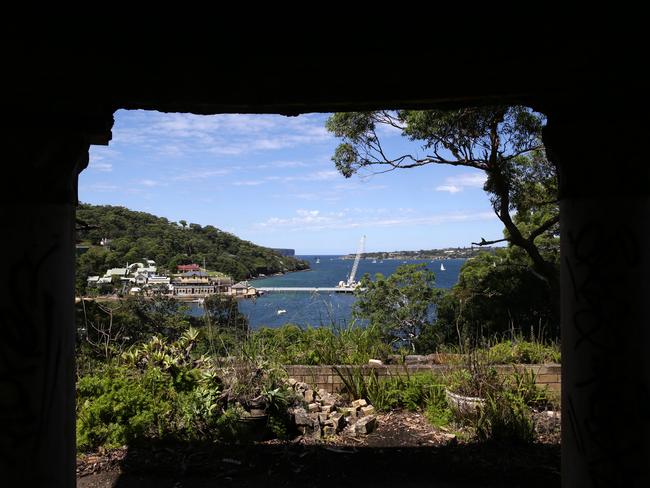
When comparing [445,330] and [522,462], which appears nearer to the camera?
[522,462]

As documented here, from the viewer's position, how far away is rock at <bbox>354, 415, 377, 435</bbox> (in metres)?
6.37

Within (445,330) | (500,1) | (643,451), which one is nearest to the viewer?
(500,1)

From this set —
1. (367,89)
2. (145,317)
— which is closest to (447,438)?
(367,89)

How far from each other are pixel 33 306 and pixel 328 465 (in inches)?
155

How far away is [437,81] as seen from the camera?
271cm

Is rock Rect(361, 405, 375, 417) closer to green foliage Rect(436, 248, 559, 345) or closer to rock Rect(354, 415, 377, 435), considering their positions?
rock Rect(354, 415, 377, 435)

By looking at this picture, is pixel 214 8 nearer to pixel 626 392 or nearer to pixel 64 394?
pixel 64 394

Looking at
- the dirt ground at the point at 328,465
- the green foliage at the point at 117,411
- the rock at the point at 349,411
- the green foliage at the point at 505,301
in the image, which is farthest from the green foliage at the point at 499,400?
the green foliage at the point at 505,301

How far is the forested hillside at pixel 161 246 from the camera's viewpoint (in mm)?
26234

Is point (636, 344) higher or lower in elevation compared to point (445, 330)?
higher

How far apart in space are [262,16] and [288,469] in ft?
15.4

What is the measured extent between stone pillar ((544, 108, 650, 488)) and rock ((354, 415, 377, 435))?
157 inches

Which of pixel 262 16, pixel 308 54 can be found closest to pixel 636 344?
pixel 308 54

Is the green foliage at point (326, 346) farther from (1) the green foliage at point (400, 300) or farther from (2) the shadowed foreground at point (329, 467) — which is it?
(1) the green foliage at point (400, 300)
